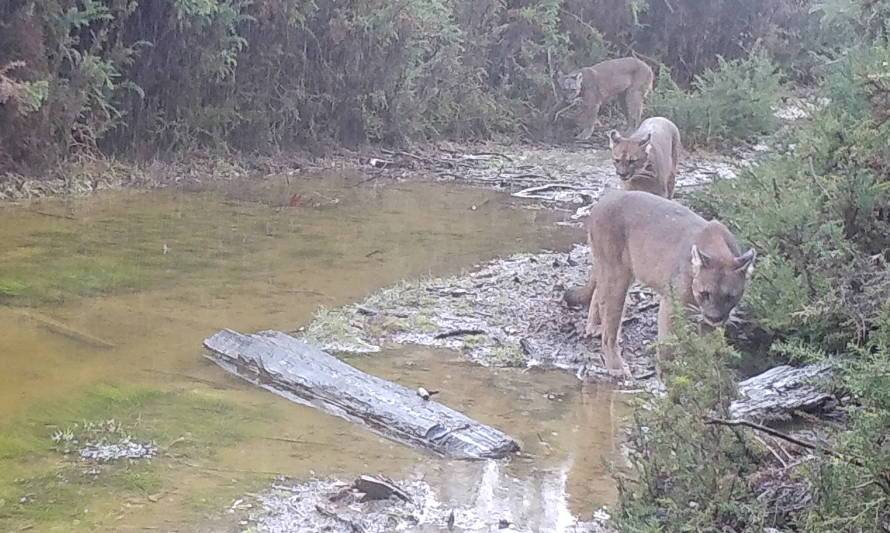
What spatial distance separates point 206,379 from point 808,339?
363 centimetres

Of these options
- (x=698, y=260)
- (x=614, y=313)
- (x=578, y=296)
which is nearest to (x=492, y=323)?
(x=578, y=296)

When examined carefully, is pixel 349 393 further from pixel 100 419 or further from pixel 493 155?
pixel 493 155

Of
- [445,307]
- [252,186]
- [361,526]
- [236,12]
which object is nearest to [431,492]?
[361,526]

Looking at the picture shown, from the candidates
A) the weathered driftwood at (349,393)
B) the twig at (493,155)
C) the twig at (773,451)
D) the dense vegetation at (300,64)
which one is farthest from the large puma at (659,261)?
the twig at (493,155)

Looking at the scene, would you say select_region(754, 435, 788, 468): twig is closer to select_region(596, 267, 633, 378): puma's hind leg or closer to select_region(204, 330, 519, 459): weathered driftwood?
select_region(204, 330, 519, 459): weathered driftwood

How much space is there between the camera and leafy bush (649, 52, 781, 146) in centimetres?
2031

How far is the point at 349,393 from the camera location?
711 centimetres

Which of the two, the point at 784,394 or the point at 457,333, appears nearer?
the point at 784,394

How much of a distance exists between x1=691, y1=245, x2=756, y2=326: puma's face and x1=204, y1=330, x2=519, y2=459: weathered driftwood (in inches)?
62.9

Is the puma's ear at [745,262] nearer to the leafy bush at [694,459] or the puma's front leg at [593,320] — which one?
the puma's front leg at [593,320]

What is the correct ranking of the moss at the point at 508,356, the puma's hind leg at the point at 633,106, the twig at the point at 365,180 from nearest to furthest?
the moss at the point at 508,356 → the twig at the point at 365,180 → the puma's hind leg at the point at 633,106

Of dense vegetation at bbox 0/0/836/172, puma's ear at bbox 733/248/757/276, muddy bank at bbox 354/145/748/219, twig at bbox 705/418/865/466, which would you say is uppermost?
twig at bbox 705/418/865/466

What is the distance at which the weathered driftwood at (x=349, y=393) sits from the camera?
6.55 metres

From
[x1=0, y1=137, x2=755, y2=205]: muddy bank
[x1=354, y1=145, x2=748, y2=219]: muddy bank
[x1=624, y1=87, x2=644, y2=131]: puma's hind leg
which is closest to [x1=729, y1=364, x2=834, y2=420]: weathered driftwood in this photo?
[x1=0, y1=137, x2=755, y2=205]: muddy bank
